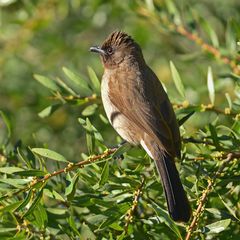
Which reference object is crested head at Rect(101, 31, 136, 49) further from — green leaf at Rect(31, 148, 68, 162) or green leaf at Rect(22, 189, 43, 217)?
green leaf at Rect(22, 189, 43, 217)

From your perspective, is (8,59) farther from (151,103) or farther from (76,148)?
(151,103)

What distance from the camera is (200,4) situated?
5895 mm

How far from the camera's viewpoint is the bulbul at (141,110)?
3205 mm

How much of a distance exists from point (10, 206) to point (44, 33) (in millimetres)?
3155

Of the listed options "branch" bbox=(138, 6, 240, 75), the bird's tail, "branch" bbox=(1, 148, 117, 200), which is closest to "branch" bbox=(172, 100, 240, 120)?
the bird's tail

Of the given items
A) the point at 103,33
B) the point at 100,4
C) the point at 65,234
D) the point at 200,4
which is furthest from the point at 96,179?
the point at 103,33

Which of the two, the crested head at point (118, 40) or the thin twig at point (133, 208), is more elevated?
the thin twig at point (133, 208)

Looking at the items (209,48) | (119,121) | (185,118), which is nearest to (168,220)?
(185,118)

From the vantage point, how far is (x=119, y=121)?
4426 mm

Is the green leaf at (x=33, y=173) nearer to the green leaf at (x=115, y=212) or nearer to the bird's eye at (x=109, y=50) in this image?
the green leaf at (x=115, y=212)

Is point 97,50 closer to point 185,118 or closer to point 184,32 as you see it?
point 184,32

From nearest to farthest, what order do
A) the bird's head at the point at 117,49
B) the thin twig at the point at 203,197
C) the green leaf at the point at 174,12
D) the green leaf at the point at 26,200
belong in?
the thin twig at the point at 203,197 → the green leaf at the point at 26,200 → the green leaf at the point at 174,12 → the bird's head at the point at 117,49

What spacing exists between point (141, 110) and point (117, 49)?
3.19 ft

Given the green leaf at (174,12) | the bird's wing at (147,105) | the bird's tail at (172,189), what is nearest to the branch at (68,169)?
the bird's tail at (172,189)
